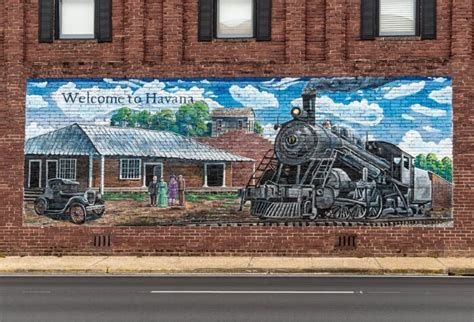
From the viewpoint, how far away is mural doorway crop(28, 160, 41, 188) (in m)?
18.4

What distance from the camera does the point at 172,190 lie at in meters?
18.1

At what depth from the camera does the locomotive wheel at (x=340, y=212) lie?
702 inches

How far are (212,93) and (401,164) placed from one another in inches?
193

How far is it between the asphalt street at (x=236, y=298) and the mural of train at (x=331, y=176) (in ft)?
10.8

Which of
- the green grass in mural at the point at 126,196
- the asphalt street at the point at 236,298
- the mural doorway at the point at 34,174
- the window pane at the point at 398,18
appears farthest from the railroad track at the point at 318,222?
the window pane at the point at 398,18

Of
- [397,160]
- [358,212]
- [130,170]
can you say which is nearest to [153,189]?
[130,170]

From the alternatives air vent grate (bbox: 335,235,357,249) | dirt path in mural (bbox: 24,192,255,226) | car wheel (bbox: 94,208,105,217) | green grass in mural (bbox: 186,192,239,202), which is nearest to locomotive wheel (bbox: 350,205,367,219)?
air vent grate (bbox: 335,235,357,249)

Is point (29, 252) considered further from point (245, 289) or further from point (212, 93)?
point (245, 289)

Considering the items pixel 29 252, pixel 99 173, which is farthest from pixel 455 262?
pixel 29 252

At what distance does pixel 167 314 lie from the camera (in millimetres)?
9836

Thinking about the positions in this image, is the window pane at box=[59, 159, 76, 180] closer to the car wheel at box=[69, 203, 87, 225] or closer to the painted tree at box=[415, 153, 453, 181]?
the car wheel at box=[69, 203, 87, 225]

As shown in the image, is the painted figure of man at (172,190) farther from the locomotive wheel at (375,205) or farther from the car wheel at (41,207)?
the locomotive wheel at (375,205)

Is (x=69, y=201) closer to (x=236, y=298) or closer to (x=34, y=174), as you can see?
(x=34, y=174)

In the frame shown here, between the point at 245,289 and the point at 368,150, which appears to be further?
the point at 368,150
